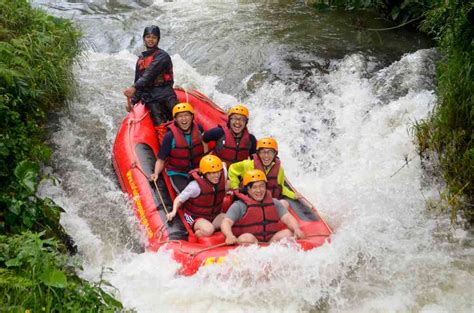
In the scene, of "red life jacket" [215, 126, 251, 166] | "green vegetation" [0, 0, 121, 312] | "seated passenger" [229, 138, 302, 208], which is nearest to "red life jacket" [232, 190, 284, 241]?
"seated passenger" [229, 138, 302, 208]

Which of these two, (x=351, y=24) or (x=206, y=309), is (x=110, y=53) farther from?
(x=206, y=309)

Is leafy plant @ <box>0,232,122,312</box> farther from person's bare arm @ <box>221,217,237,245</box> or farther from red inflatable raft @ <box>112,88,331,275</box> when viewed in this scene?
person's bare arm @ <box>221,217,237,245</box>

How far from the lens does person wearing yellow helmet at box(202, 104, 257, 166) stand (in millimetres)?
5871

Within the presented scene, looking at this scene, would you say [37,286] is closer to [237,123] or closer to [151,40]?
[237,123]

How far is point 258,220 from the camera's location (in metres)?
5.00

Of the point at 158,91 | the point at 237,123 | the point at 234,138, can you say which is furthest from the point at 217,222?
the point at 158,91

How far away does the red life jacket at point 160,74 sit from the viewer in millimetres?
6496

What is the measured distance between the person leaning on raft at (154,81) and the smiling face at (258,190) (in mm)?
2083

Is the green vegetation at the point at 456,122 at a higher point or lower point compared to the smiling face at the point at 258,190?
higher

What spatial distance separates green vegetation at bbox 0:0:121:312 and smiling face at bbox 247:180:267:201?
175 centimetres

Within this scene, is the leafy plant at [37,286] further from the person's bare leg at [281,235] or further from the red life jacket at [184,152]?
the red life jacket at [184,152]

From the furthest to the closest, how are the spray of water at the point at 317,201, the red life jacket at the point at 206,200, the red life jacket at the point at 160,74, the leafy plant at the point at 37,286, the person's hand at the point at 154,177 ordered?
the red life jacket at the point at 160,74
the person's hand at the point at 154,177
the red life jacket at the point at 206,200
the spray of water at the point at 317,201
the leafy plant at the point at 37,286

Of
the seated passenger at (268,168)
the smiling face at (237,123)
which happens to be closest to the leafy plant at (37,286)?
the seated passenger at (268,168)

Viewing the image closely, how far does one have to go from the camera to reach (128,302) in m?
4.33
